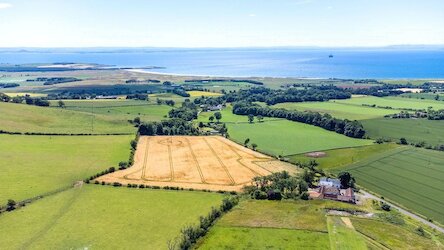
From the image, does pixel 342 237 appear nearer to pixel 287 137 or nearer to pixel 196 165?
pixel 196 165

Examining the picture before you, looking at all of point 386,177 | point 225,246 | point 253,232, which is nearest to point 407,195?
point 386,177

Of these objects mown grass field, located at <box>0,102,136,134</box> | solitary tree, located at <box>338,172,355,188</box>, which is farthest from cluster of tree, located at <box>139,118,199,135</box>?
solitary tree, located at <box>338,172,355,188</box>

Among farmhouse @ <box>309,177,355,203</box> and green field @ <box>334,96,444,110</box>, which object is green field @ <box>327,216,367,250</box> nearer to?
farmhouse @ <box>309,177,355,203</box>

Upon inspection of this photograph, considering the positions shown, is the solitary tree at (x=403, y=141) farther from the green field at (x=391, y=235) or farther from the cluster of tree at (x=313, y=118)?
the green field at (x=391, y=235)

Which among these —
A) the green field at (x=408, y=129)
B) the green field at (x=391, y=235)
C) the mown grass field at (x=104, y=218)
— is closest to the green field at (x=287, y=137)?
the green field at (x=408, y=129)

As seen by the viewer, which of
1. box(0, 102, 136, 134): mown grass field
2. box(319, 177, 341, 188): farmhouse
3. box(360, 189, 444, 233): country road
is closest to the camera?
box(360, 189, 444, 233): country road

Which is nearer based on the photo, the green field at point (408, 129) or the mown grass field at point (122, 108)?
the green field at point (408, 129)
